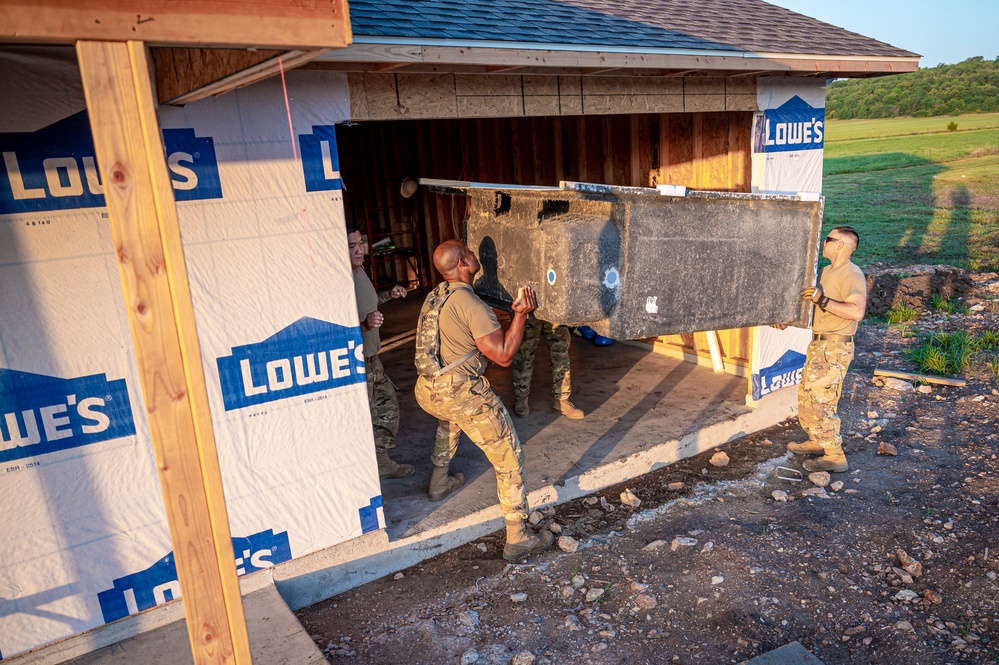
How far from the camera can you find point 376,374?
16.1ft

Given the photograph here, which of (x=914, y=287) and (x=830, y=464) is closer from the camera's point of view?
(x=830, y=464)

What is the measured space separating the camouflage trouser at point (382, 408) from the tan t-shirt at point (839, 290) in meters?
3.20

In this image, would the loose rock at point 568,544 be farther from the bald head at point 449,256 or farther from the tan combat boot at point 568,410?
the bald head at point 449,256

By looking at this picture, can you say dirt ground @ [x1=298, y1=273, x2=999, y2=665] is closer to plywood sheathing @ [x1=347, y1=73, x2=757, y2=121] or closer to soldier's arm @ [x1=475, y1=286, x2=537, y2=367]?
soldier's arm @ [x1=475, y1=286, x2=537, y2=367]

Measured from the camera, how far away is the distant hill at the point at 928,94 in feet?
173

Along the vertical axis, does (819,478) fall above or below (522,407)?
below

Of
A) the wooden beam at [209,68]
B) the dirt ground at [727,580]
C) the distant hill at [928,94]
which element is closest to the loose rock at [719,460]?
the dirt ground at [727,580]

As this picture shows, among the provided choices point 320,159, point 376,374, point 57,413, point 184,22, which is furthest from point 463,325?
point 184,22

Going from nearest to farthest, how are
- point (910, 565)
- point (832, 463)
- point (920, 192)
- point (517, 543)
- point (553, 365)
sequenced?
point (910, 565), point (517, 543), point (832, 463), point (553, 365), point (920, 192)

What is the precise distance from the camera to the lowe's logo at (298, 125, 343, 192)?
12.0 ft

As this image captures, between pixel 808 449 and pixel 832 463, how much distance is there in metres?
0.25

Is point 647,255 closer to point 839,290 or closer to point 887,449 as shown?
point 839,290

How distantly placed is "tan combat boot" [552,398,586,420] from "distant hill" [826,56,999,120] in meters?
58.7

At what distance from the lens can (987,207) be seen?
59.9 feet
